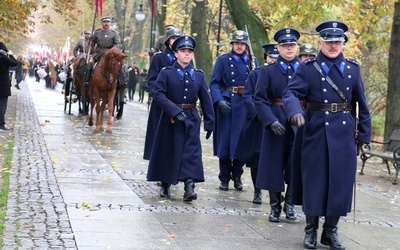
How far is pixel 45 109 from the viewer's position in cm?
3048

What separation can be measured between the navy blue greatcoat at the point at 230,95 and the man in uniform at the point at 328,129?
150 inches

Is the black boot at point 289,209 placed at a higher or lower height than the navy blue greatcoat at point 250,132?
lower

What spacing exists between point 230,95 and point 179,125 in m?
1.57

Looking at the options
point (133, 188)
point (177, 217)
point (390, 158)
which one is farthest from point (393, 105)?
point (177, 217)

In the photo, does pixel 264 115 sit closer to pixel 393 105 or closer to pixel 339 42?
pixel 339 42

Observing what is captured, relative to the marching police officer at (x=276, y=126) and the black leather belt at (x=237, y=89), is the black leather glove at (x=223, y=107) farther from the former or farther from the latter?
the marching police officer at (x=276, y=126)

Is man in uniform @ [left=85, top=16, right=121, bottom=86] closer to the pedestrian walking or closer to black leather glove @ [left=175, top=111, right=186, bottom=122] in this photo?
the pedestrian walking

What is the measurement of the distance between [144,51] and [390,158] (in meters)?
46.3

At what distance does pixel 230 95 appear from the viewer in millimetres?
12992

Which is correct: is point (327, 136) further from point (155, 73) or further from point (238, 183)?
point (155, 73)

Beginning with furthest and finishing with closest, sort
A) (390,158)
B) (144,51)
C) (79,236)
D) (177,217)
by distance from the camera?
(144,51) → (390,158) → (177,217) → (79,236)

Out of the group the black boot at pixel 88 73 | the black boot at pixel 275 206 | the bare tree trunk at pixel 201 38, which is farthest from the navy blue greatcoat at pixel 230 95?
the bare tree trunk at pixel 201 38

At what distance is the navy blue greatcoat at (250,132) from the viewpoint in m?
11.7

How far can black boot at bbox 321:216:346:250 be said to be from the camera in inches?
345
